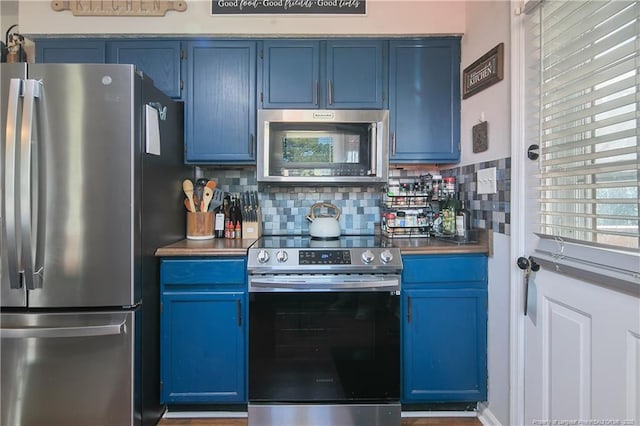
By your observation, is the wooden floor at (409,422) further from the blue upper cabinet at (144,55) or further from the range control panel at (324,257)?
the blue upper cabinet at (144,55)

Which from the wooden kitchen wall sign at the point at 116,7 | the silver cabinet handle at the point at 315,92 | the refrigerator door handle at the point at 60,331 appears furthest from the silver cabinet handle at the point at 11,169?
the silver cabinet handle at the point at 315,92

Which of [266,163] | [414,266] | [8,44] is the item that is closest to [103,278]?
[266,163]

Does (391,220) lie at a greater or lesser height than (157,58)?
lesser

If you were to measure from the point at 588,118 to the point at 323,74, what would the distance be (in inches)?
54.8

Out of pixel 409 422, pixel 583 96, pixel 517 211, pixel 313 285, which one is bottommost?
pixel 409 422

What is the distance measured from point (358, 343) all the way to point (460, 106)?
5.05 feet

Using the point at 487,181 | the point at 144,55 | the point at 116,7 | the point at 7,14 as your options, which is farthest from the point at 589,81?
the point at 7,14

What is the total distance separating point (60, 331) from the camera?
4.71ft

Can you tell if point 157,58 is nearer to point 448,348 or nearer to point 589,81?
→ point 589,81

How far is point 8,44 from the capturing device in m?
2.16

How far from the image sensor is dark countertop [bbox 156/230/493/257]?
67.7 inches

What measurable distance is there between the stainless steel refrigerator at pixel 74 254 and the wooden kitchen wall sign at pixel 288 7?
2.86 ft

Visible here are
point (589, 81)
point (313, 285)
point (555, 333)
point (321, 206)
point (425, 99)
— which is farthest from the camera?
point (321, 206)

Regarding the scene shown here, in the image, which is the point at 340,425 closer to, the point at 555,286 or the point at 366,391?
the point at 366,391
